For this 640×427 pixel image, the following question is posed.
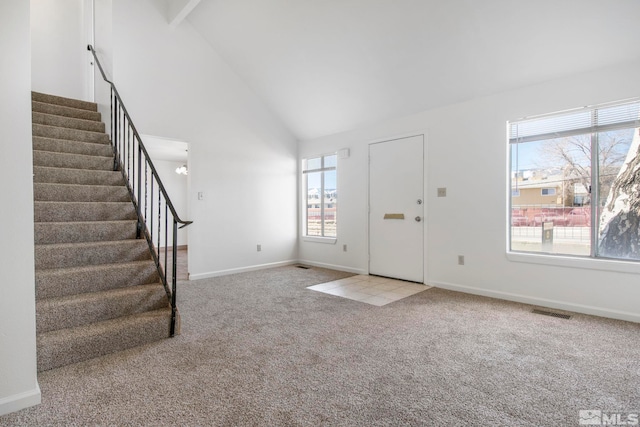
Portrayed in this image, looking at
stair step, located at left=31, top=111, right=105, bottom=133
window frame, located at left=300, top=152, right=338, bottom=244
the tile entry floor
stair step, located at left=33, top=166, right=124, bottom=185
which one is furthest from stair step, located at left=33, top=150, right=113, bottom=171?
window frame, located at left=300, top=152, right=338, bottom=244

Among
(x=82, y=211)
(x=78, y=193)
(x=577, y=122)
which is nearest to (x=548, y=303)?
(x=577, y=122)

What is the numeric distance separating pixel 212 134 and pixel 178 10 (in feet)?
5.43

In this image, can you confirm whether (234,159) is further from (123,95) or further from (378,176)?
(378,176)

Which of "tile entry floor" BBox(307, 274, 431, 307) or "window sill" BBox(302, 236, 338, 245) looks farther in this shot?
"window sill" BBox(302, 236, 338, 245)

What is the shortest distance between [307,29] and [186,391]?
405cm

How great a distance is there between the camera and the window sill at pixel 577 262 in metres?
3.01

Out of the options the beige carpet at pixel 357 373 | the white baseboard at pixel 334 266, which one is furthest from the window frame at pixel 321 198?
the beige carpet at pixel 357 373

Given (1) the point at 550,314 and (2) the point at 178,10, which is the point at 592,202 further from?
(2) the point at 178,10

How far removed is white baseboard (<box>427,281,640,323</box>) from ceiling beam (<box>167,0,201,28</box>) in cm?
485

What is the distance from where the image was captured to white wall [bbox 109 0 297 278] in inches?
168

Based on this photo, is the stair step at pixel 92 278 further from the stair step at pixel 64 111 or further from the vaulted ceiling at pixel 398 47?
the vaulted ceiling at pixel 398 47

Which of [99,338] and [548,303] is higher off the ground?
[99,338]

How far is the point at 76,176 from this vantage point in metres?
3.31

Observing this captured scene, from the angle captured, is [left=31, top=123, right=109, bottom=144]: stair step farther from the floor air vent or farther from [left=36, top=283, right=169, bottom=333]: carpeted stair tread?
the floor air vent
